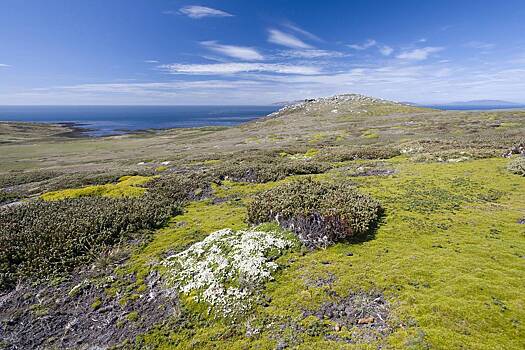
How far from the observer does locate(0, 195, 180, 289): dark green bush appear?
16.0 metres

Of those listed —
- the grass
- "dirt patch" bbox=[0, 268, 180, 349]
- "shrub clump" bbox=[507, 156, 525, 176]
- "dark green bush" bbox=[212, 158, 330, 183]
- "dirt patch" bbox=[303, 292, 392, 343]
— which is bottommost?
"dirt patch" bbox=[0, 268, 180, 349]

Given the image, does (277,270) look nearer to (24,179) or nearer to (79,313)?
(79,313)

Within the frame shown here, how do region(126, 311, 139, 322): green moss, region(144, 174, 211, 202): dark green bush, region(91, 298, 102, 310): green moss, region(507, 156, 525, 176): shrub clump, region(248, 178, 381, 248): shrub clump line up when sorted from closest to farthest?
region(126, 311, 139, 322): green moss
region(91, 298, 102, 310): green moss
region(248, 178, 381, 248): shrub clump
region(507, 156, 525, 176): shrub clump
region(144, 174, 211, 202): dark green bush

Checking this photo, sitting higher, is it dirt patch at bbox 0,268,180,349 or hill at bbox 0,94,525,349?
hill at bbox 0,94,525,349

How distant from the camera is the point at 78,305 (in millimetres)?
13438

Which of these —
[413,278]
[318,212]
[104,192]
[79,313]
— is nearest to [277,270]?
[318,212]

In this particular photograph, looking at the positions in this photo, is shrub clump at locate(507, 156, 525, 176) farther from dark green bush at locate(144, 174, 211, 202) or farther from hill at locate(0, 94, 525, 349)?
dark green bush at locate(144, 174, 211, 202)

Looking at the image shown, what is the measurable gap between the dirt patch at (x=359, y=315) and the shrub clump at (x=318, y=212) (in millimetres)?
3967

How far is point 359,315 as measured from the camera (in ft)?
34.9

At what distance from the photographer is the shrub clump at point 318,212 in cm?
1561

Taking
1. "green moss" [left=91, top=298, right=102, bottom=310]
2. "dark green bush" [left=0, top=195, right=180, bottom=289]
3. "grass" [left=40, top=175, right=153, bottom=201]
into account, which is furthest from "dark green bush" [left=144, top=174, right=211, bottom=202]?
"green moss" [left=91, top=298, right=102, bottom=310]

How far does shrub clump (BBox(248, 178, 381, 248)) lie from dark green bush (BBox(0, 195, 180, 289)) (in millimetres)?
7681

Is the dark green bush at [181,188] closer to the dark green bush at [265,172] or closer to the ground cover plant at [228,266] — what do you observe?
the dark green bush at [265,172]

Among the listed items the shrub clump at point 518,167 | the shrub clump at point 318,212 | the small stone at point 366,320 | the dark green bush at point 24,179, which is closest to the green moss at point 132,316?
the shrub clump at point 318,212
